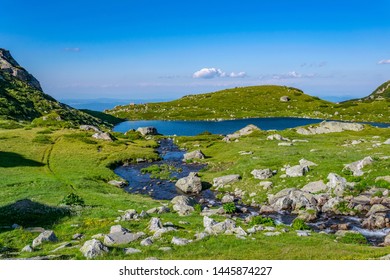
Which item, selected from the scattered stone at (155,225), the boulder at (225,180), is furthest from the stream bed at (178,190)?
the scattered stone at (155,225)

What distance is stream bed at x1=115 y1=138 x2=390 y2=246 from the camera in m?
34.8

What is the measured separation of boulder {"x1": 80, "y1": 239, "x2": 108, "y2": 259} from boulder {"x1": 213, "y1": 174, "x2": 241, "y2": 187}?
37051mm

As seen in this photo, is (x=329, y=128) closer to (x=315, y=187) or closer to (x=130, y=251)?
(x=315, y=187)

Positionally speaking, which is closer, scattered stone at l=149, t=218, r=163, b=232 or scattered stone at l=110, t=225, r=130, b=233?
scattered stone at l=110, t=225, r=130, b=233

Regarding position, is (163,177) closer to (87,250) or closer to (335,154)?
(335,154)

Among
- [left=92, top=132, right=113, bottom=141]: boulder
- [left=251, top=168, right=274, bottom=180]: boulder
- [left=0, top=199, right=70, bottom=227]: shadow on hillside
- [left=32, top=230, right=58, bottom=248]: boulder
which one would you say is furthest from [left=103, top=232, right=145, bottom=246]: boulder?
[left=92, top=132, right=113, bottom=141]: boulder

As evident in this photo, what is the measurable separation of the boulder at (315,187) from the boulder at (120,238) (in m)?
27.9

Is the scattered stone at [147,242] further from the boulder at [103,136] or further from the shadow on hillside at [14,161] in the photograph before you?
the boulder at [103,136]

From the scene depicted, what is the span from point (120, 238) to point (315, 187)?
30321 mm

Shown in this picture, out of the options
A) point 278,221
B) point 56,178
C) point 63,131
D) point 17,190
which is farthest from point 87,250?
point 63,131

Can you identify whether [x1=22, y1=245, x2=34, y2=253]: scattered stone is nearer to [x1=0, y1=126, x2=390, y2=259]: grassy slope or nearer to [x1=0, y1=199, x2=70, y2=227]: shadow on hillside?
[x1=0, y1=126, x2=390, y2=259]: grassy slope

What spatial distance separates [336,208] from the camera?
3975 centimetres

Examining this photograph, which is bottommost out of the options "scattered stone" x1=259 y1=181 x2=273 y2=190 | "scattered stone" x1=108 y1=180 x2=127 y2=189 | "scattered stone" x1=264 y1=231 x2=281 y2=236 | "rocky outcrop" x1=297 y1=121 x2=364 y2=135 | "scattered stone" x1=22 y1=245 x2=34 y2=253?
"scattered stone" x1=108 y1=180 x2=127 y2=189

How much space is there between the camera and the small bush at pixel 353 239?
93.5ft
